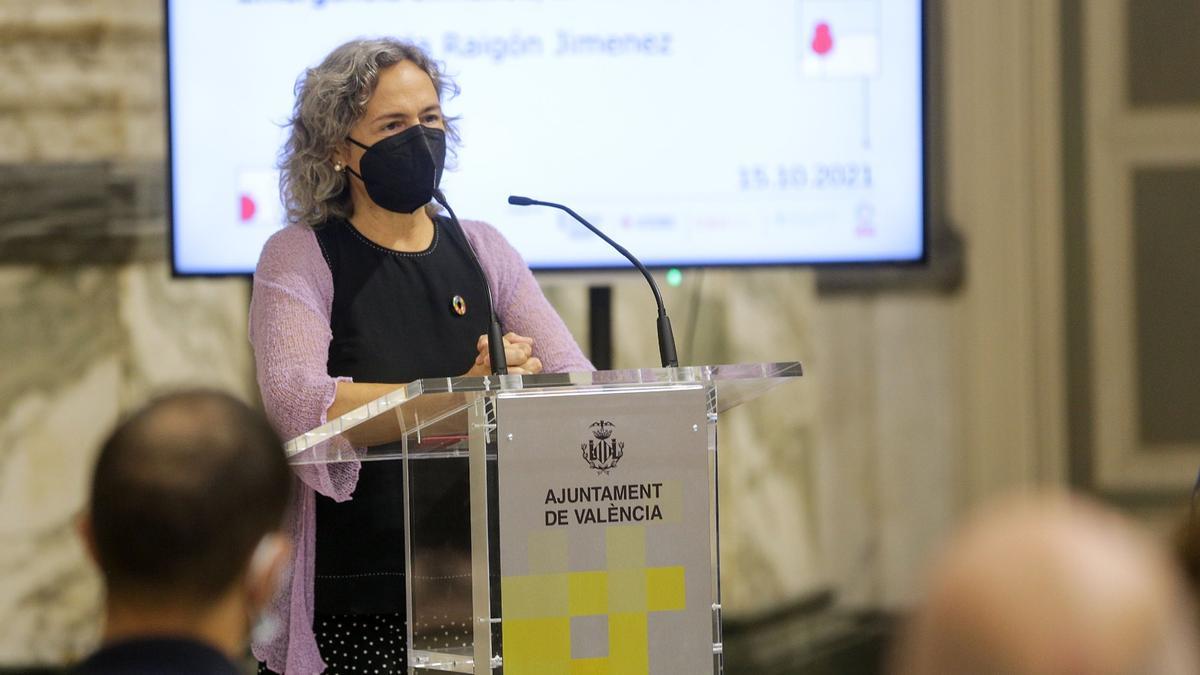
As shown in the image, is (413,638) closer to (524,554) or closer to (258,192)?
(524,554)

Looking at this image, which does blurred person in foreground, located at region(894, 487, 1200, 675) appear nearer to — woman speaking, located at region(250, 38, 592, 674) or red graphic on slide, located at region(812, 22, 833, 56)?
woman speaking, located at region(250, 38, 592, 674)

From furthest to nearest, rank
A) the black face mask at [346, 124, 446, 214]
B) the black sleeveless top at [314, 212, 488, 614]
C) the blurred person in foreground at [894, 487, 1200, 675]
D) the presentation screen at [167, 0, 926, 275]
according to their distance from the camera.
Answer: the presentation screen at [167, 0, 926, 275], the black face mask at [346, 124, 446, 214], the black sleeveless top at [314, 212, 488, 614], the blurred person in foreground at [894, 487, 1200, 675]

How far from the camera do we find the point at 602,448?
1.90 m

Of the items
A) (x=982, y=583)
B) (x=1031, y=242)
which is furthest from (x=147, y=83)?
(x=982, y=583)

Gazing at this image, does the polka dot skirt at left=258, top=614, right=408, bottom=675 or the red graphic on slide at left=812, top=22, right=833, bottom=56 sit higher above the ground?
the red graphic on slide at left=812, top=22, right=833, bottom=56

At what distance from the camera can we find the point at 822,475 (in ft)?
15.2

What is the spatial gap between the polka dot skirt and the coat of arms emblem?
1.91 feet

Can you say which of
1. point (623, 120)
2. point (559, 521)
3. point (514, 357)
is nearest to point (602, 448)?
point (559, 521)

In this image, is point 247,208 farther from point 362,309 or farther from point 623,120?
point 362,309

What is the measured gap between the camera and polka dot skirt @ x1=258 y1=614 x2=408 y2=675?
7.46 ft

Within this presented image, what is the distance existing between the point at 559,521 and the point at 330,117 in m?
1.04

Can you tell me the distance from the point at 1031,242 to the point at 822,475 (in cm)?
102

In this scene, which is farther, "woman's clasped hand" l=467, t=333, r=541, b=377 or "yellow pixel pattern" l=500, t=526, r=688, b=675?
"woman's clasped hand" l=467, t=333, r=541, b=377

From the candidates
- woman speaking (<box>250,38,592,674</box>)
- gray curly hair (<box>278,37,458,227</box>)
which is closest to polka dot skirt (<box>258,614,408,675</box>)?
woman speaking (<box>250,38,592,674</box>)
